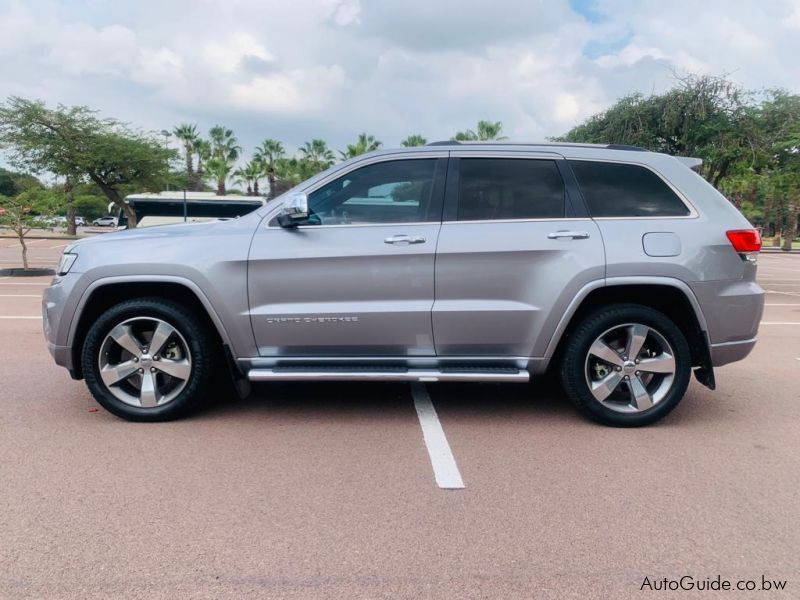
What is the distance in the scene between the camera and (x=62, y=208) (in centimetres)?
1677

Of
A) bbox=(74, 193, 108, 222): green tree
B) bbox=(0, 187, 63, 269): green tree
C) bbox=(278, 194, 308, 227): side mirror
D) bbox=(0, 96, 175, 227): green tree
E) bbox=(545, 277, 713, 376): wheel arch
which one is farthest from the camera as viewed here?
bbox=(74, 193, 108, 222): green tree

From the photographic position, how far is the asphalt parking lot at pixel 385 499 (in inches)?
101

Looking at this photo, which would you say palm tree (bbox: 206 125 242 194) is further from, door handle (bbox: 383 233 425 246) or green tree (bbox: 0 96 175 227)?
door handle (bbox: 383 233 425 246)

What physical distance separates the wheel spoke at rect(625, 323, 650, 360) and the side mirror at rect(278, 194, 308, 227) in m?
2.33

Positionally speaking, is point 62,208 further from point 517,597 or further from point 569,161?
point 517,597

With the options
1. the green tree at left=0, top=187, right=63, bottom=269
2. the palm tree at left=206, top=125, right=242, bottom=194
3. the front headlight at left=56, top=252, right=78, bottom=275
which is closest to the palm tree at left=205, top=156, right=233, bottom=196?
the palm tree at left=206, top=125, right=242, bottom=194

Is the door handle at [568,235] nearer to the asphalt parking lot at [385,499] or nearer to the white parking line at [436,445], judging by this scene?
the asphalt parking lot at [385,499]

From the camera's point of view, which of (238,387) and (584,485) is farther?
(238,387)

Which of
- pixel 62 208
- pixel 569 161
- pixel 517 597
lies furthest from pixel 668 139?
pixel 517 597

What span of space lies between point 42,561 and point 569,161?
12.6 ft

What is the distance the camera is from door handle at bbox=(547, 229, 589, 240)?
4.18 meters

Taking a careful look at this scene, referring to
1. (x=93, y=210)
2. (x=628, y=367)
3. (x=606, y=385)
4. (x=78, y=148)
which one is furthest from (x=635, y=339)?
(x=93, y=210)

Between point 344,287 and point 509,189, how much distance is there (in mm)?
1338

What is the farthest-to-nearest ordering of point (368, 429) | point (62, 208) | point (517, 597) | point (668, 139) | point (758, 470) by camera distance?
point (668, 139) → point (62, 208) → point (368, 429) → point (758, 470) → point (517, 597)
